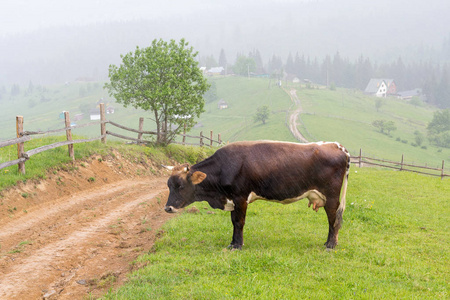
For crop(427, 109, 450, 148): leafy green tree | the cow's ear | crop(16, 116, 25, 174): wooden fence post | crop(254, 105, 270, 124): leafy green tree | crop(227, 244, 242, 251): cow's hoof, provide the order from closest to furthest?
crop(227, 244, 242, 251): cow's hoof, the cow's ear, crop(16, 116, 25, 174): wooden fence post, crop(427, 109, 450, 148): leafy green tree, crop(254, 105, 270, 124): leafy green tree

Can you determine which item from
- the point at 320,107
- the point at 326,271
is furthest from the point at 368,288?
the point at 320,107

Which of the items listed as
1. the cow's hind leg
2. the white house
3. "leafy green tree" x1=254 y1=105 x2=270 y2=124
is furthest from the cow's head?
the white house

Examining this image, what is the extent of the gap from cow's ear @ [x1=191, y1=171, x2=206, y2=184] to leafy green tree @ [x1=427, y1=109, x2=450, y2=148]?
8629 cm

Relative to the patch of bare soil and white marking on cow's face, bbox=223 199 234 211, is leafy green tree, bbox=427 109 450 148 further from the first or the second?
white marking on cow's face, bbox=223 199 234 211

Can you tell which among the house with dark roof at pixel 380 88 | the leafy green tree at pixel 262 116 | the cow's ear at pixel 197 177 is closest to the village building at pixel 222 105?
the leafy green tree at pixel 262 116

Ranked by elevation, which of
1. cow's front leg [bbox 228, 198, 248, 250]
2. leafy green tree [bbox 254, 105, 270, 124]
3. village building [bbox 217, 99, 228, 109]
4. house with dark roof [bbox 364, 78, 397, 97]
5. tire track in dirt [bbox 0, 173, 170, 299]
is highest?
house with dark roof [bbox 364, 78, 397, 97]

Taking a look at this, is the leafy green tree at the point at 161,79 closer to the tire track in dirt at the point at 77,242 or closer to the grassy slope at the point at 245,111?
the tire track in dirt at the point at 77,242

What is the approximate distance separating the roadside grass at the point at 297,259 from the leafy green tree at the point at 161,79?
11.3 meters

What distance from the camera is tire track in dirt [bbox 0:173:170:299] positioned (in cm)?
673

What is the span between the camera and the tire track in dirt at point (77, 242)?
6.73 meters

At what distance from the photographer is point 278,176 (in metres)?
7.96

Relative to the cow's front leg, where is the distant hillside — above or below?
below

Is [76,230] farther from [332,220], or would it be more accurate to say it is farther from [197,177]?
[332,220]

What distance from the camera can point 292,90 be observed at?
Result: 118625 millimetres
